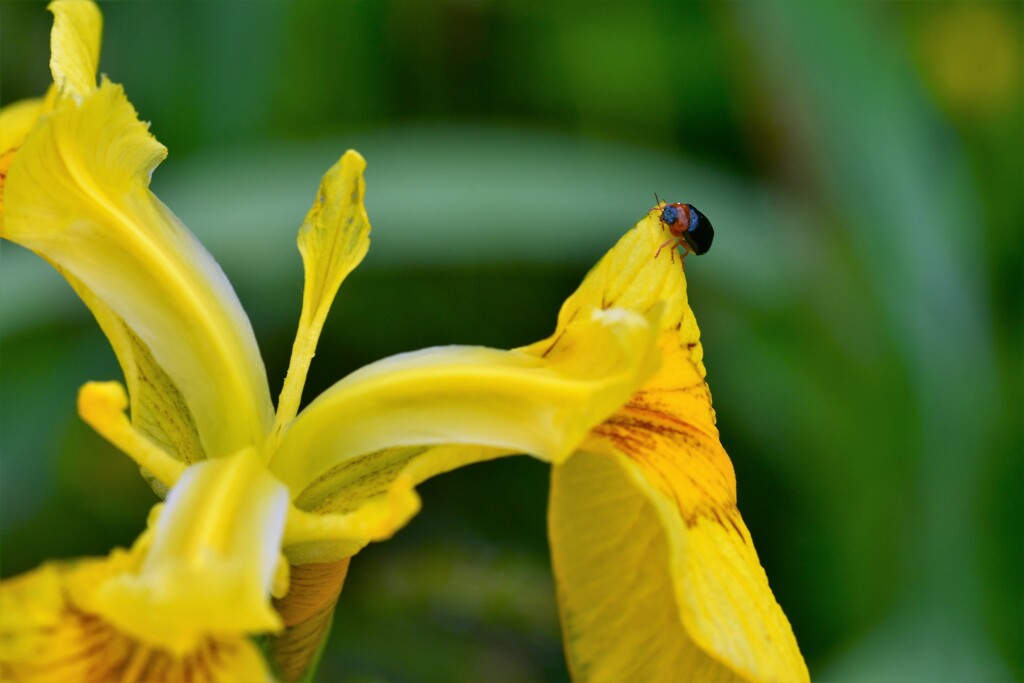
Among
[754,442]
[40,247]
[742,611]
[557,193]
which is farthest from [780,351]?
[40,247]

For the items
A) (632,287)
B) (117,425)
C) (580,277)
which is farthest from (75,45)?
(580,277)

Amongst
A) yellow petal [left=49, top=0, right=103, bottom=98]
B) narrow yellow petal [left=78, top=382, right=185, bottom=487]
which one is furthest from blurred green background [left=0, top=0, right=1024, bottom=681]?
narrow yellow petal [left=78, top=382, right=185, bottom=487]

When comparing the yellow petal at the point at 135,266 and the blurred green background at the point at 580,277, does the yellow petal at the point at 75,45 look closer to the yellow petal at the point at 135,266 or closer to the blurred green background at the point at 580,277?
the yellow petal at the point at 135,266

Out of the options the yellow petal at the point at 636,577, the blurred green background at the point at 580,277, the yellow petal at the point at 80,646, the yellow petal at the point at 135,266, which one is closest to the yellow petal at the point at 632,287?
the yellow petal at the point at 636,577

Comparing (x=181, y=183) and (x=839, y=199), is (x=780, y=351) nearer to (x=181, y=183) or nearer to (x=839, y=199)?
(x=839, y=199)

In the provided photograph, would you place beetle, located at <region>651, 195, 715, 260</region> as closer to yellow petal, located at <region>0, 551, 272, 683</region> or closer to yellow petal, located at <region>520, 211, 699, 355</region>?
yellow petal, located at <region>520, 211, 699, 355</region>

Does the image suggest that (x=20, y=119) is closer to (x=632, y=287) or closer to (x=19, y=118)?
(x=19, y=118)
